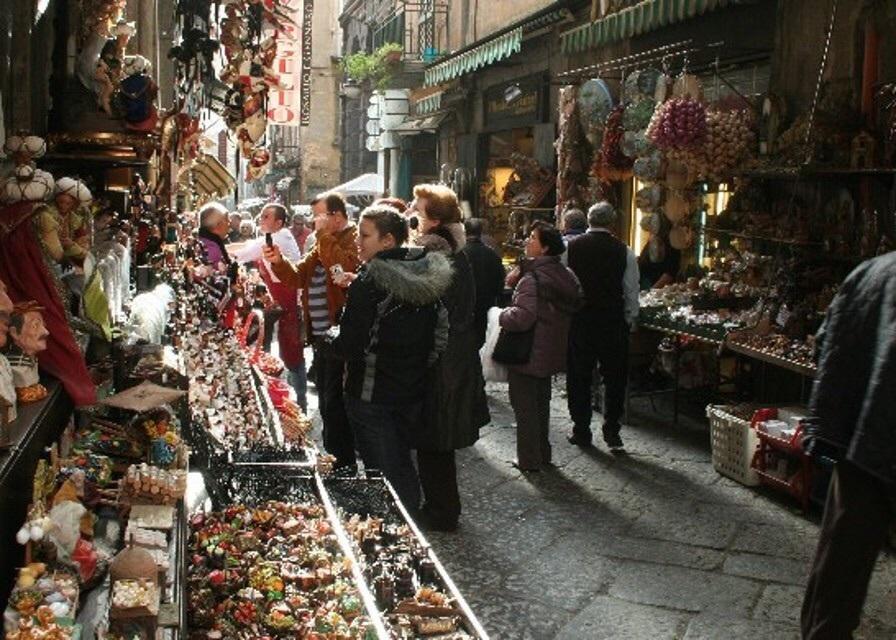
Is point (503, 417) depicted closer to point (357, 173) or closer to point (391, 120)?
point (391, 120)

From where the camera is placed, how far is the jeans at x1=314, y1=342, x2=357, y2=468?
264 inches

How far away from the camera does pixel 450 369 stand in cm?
603

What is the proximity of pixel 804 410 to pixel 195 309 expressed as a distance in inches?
164

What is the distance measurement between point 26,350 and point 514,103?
1375cm

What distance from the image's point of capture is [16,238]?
135 inches

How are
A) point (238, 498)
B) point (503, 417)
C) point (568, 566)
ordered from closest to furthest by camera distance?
point (238, 498) → point (568, 566) → point (503, 417)

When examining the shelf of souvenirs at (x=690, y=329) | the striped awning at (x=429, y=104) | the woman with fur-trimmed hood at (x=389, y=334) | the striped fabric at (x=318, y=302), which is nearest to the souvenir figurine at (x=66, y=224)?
the woman with fur-trimmed hood at (x=389, y=334)

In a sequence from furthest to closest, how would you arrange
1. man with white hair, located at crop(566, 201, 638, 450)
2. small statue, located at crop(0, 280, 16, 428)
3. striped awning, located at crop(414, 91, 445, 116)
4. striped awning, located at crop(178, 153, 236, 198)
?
striped awning, located at crop(414, 91, 445, 116) → striped awning, located at crop(178, 153, 236, 198) → man with white hair, located at crop(566, 201, 638, 450) → small statue, located at crop(0, 280, 16, 428)

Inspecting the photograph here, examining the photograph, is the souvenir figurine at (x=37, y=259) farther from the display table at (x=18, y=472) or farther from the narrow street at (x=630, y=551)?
the narrow street at (x=630, y=551)

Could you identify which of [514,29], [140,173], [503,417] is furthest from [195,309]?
[514,29]

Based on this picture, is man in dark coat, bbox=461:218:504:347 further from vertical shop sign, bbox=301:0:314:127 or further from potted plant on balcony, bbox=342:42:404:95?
potted plant on balcony, bbox=342:42:404:95

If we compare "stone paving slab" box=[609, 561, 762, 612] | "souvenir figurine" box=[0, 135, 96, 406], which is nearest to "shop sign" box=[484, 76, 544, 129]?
"stone paving slab" box=[609, 561, 762, 612]

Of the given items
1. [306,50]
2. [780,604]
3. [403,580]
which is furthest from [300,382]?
[306,50]

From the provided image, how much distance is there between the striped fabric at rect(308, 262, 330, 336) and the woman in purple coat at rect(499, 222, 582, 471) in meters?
1.28
